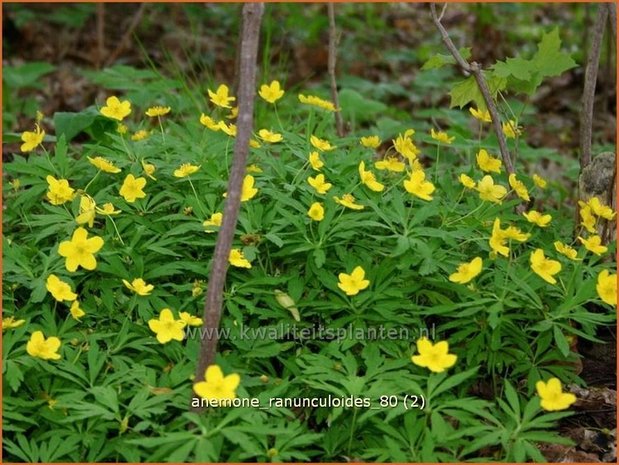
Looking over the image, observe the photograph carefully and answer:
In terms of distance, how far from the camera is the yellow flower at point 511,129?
2976 millimetres

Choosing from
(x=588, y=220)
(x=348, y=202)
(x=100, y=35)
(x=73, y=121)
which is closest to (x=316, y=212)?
(x=348, y=202)

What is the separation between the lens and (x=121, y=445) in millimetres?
2123

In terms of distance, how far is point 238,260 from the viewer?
237 centimetres

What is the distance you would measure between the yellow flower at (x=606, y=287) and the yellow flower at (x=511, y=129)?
816mm

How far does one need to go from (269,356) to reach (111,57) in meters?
3.82

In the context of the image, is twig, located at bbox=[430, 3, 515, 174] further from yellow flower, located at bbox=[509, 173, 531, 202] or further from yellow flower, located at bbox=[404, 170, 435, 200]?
yellow flower, located at bbox=[404, 170, 435, 200]

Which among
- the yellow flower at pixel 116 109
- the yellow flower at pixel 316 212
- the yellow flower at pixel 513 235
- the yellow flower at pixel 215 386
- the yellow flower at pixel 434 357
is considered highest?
the yellow flower at pixel 116 109

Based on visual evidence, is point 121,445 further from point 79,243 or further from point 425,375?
point 425,375

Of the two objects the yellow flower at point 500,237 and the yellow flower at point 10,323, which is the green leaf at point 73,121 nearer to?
the yellow flower at point 10,323

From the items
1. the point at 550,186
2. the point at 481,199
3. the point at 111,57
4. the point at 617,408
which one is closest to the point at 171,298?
the point at 481,199

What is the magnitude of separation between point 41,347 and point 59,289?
18 cm

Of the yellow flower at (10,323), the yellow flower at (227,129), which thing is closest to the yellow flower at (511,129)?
the yellow flower at (227,129)

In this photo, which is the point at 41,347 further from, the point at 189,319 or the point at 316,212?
the point at 316,212

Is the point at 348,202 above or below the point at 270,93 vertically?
below
